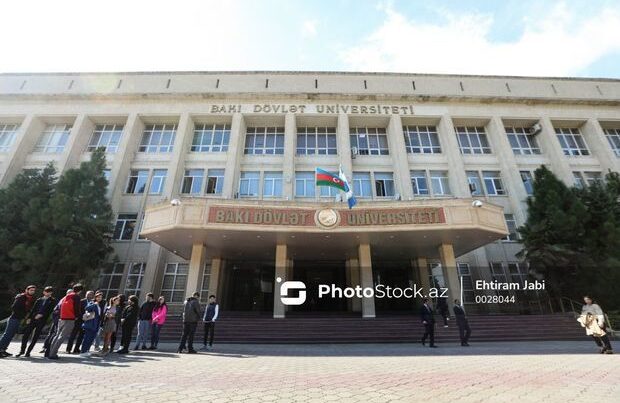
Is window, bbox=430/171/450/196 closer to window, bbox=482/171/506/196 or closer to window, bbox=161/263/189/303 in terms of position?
window, bbox=482/171/506/196

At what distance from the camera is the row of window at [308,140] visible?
21.8 metres

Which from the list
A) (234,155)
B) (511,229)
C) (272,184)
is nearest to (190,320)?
(272,184)

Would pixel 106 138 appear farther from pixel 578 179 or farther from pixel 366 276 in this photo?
pixel 578 179

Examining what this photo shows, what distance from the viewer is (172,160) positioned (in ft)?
66.7

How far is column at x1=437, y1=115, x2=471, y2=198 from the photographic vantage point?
64.7 ft

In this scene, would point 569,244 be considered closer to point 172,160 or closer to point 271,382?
point 271,382

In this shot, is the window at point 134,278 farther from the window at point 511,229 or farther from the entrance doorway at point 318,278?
the window at point 511,229

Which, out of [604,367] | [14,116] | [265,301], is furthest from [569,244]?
[14,116]

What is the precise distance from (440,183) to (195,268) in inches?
650

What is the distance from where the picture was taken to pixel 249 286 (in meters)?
19.3

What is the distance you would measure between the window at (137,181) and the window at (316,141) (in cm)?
1082

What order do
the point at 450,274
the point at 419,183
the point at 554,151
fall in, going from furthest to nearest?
the point at 554,151, the point at 419,183, the point at 450,274

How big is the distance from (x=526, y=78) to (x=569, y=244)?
51.7ft

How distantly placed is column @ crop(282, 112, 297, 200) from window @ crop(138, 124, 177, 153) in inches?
333
